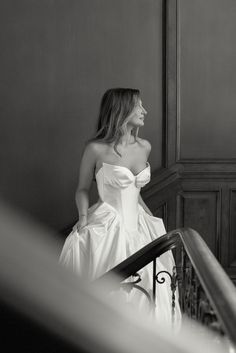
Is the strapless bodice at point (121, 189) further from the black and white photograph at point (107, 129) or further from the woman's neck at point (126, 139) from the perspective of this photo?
the woman's neck at point (126, 139)

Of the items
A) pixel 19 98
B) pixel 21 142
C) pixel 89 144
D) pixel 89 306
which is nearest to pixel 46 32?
pixel 19 98

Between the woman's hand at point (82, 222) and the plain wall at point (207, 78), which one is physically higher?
the plain wall at point (207, 78)

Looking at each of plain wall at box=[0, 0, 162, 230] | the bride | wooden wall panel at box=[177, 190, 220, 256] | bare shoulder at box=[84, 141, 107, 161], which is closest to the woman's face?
the bride

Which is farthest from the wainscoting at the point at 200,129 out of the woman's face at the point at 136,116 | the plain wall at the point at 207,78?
the woman's face at the point at 136,116

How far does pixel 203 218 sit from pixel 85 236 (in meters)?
1.93

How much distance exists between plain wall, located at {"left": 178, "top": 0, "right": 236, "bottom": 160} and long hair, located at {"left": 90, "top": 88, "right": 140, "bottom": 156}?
4.77 ft

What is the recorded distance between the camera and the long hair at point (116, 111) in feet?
14.8

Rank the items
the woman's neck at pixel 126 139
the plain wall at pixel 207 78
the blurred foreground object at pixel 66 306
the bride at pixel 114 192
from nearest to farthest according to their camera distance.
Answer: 1. the blurred foreground object at pixel 66 306
2. the bride at pixel 114 192
3. the woman's neck at pixel 126 139
4. the plain wall at pixel 207 78

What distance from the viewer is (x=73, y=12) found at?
5.62 meters

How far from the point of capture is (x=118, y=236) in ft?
14.3

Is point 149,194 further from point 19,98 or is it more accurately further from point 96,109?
point 19,98

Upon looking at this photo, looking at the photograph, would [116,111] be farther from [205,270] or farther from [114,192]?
[205,270]

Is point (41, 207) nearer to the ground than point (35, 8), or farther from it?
nearer to the ground

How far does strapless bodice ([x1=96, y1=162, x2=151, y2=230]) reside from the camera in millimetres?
4527
